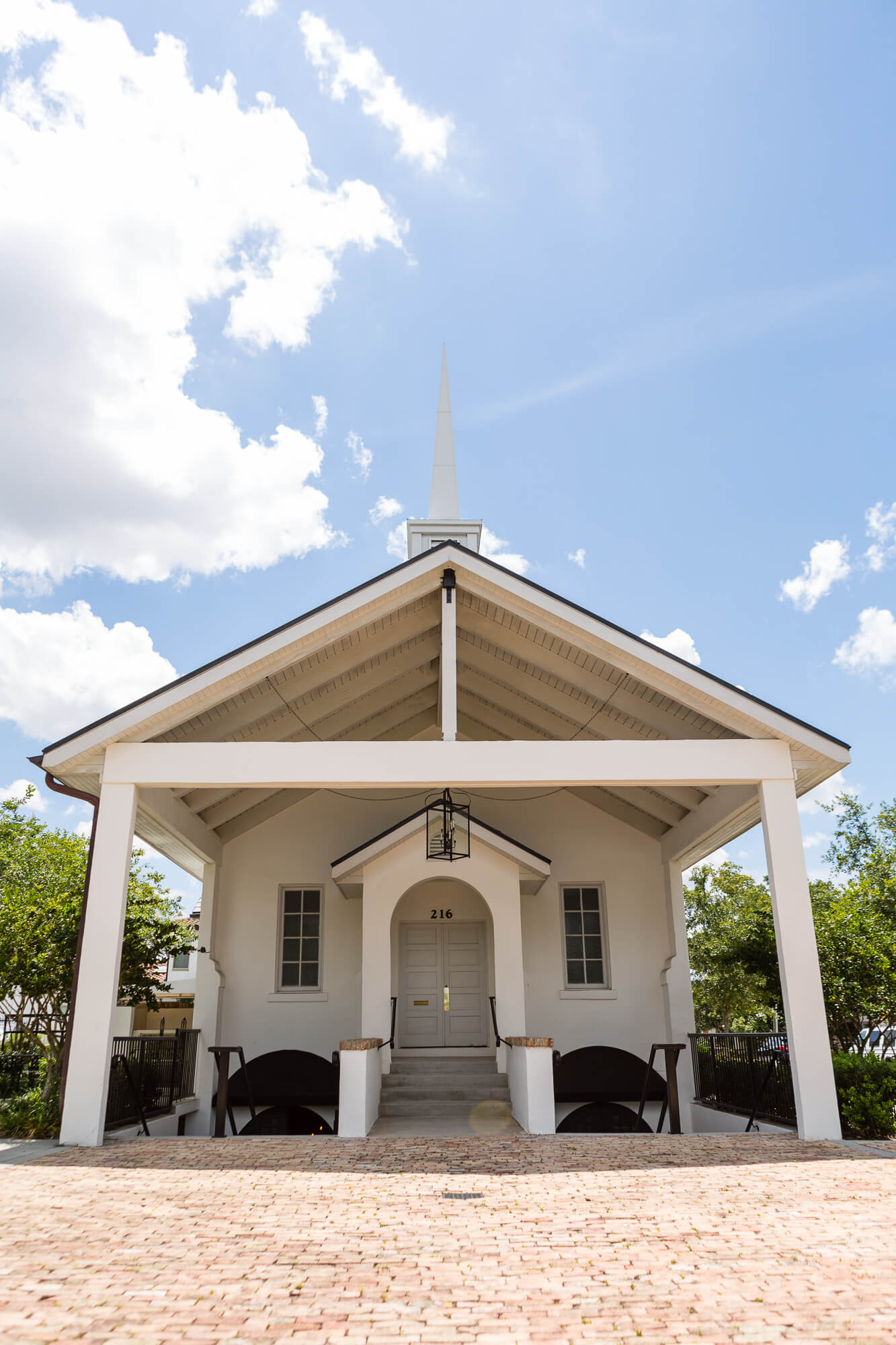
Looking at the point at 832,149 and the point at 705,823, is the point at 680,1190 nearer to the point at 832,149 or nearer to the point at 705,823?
the point at 705,823

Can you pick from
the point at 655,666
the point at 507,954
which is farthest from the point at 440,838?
the point at 655,666

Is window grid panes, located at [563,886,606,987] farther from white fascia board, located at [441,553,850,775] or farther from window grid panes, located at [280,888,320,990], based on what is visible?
white fascia board, located at [441,553,850,775]

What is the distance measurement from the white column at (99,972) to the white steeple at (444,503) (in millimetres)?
7059

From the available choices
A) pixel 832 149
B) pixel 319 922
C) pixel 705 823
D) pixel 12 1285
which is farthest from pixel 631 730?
pixel 12 1285

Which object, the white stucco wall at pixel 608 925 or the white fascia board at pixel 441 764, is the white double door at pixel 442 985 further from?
the white fascia board at pixel 441 764

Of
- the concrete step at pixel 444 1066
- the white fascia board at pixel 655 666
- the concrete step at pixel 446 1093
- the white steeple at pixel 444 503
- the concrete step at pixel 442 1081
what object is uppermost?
the white steeple at pixel 444 503

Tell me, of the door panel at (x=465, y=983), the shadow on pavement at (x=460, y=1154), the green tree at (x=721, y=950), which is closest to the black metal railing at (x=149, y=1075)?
the shadow on pavement at (x=460, y=1154)

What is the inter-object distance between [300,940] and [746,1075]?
7.53 m

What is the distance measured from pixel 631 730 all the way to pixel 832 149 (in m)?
7.87

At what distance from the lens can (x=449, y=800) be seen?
40.9ft

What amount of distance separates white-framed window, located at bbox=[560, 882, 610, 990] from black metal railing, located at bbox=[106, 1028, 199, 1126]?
20.4 feet

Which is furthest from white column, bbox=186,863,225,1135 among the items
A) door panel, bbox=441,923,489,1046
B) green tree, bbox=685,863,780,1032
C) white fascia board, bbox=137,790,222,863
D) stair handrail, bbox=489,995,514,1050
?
green tree, bbox=685,863,780,1032

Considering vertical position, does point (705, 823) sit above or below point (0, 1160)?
above

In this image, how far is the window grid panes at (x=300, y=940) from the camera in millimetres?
15469
